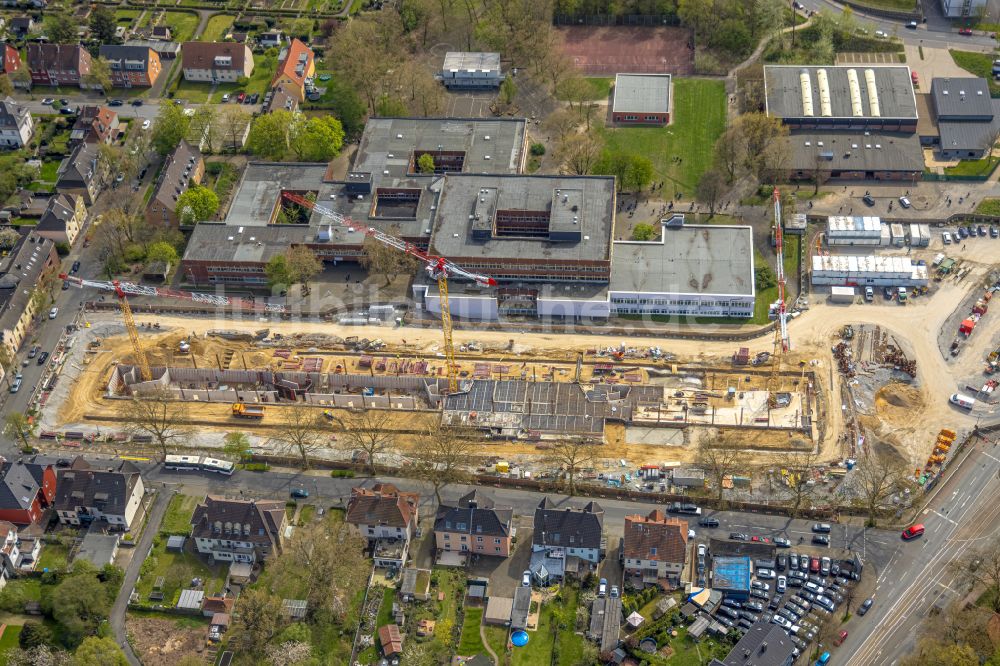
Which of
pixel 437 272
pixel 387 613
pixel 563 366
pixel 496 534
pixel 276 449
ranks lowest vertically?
pixel 387 613

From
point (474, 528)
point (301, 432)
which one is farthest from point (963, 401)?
point (301, 432)

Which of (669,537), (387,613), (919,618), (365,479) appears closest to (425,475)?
(365,479)

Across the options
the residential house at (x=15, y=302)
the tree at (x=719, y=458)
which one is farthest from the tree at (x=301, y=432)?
the tree at (x=719, y=458)

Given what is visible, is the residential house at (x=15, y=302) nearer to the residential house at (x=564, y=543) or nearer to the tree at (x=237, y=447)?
Answer: the tree at (x=237, y=447)

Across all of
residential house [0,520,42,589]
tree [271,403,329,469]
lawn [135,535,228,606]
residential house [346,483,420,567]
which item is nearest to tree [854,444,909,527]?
residential house [346,483,420,567]

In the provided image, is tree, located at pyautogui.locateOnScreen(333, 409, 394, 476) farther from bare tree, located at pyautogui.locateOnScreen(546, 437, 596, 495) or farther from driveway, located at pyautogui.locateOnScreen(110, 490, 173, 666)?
driveway, located at pyautogui.locateOnScreen(110, 490, 173, 666)

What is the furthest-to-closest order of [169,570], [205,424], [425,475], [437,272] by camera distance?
[437,272] < [205,424] < [425,475] < [169,570]

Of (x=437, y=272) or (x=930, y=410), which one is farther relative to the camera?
(x=437, y=272)

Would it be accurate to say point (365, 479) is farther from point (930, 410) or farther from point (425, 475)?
point (930, 410)
